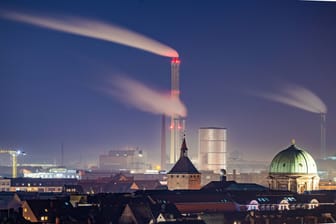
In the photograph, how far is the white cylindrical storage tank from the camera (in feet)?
78.5

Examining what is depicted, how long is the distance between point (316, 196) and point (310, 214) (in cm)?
429

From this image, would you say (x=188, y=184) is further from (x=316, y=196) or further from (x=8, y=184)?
(x=8, y=184)

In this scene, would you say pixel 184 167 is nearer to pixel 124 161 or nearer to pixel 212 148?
pixel 212 148

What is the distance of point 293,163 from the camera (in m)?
27.2

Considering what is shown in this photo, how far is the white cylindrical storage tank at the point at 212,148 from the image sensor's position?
23.9 m

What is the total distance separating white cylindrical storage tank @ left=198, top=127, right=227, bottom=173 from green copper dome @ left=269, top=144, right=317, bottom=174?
1186mm

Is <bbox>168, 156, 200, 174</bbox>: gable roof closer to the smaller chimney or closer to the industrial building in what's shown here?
the industrial building

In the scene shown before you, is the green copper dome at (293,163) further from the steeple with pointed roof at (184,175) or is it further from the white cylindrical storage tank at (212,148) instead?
the steeple with pointed roof at (184,175)

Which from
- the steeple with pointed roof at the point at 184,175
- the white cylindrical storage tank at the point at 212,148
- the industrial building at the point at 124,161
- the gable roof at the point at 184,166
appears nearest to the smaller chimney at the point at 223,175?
the white cylindrical storage tank at the point at 212,148

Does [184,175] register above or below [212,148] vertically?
below

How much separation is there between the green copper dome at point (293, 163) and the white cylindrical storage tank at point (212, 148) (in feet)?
3.89

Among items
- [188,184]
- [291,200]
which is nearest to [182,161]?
[188,184]

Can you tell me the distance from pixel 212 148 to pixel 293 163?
226 centimetres

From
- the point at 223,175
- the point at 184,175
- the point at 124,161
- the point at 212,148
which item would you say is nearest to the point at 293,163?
the point at 223,175
